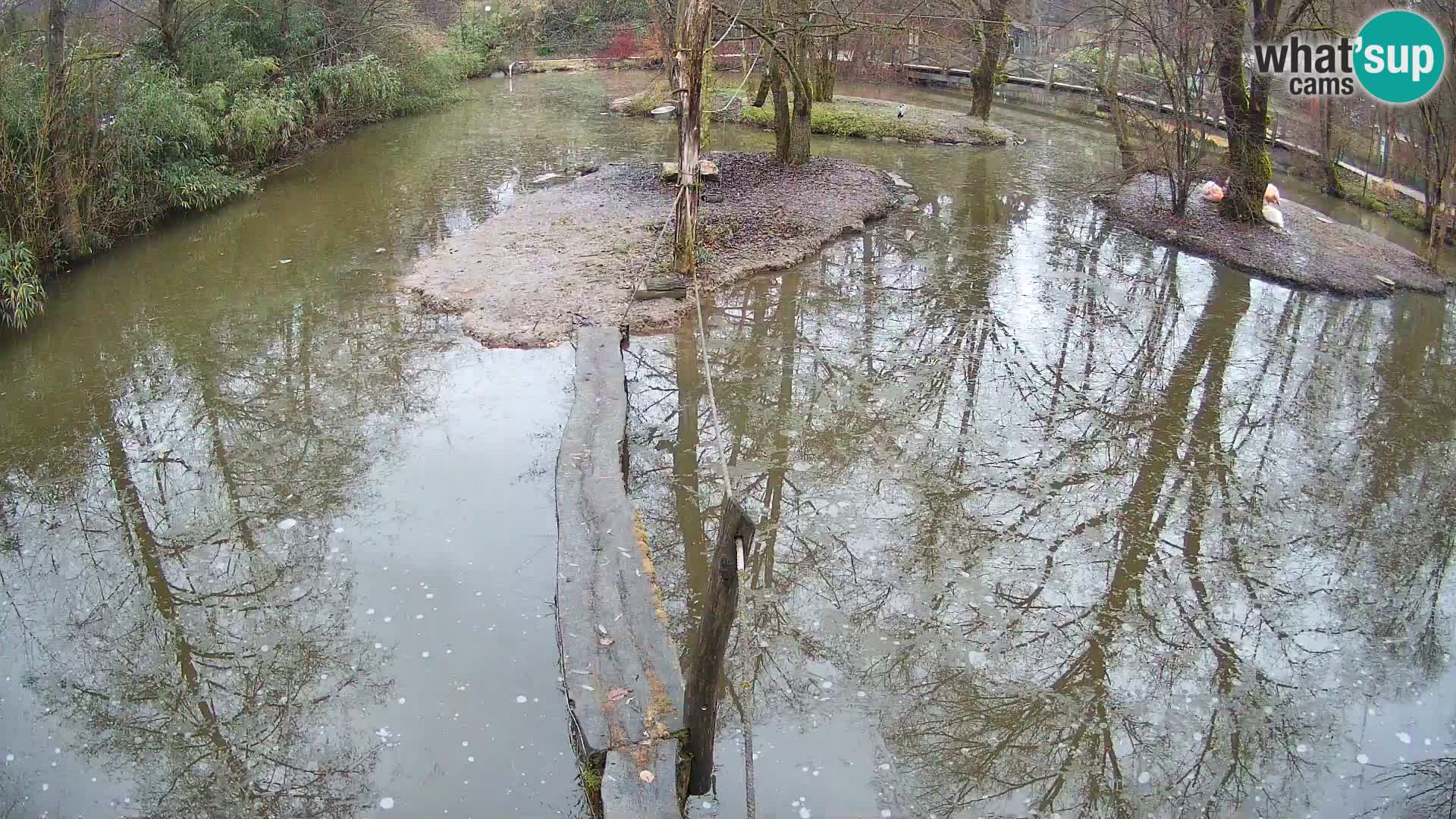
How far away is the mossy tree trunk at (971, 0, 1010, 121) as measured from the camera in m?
17.2

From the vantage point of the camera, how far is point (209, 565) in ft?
18.9

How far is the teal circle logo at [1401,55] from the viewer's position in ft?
35.7

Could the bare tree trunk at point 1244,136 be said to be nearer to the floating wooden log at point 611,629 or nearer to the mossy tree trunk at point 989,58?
the mossy tree trunk at point 989,58

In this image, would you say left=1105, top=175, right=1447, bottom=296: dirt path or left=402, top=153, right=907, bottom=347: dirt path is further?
left=1105, top=175, right=1447, bottom=296: dirt path

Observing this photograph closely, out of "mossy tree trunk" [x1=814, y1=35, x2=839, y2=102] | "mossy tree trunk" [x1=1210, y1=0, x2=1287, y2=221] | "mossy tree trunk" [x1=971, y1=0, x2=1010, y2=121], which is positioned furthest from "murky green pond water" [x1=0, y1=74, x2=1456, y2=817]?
"mossy tree trunk" [x1=814, y1=35, x2=839, y2=102]

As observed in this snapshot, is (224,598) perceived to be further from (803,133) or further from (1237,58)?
(1237,58)

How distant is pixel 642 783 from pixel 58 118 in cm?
987

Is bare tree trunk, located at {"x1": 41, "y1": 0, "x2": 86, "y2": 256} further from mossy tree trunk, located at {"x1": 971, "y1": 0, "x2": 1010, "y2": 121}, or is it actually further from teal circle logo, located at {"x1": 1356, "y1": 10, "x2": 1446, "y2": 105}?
teal circle logo, located at {"x1": 1356, "y1": 10, "x2": 1446, "y2": 105}

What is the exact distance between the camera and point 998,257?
11344 mm

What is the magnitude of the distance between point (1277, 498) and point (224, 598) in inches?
261

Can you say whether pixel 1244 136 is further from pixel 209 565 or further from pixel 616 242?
pixel 209 565

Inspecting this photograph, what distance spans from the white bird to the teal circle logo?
172 centimetres

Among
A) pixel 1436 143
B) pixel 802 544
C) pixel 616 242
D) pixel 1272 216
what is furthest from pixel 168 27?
pixel 1436 143

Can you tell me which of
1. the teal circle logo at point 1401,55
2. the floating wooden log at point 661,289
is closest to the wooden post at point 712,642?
the floating wooden log at point 661,289
